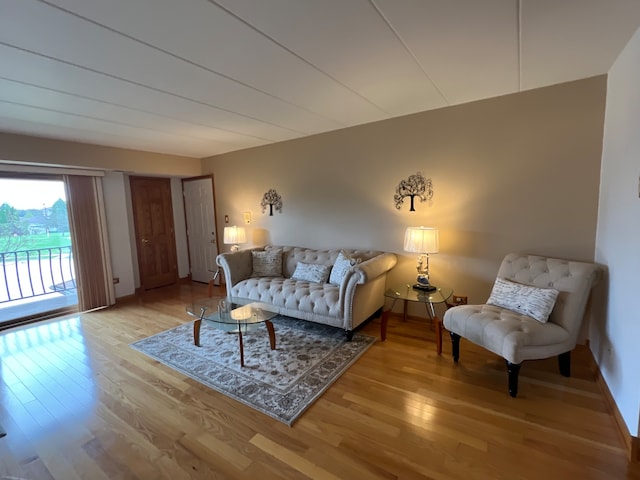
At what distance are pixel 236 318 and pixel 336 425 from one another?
1367mm

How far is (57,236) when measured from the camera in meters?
4.34

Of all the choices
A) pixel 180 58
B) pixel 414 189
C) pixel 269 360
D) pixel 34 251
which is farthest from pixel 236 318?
pixel 34 251

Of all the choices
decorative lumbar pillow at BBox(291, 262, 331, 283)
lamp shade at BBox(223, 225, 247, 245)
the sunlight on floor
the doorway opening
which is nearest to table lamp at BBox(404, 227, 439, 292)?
decorative lumbar pillow at BBox(291, 262, 331, 283)

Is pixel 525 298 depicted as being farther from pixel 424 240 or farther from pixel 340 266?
pixel 340 266

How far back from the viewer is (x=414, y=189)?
340cm

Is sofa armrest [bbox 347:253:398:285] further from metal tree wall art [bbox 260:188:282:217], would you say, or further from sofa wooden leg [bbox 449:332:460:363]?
metal tree wall art [bbox 260:188:282:217]

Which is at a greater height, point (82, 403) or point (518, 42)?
point (518, 42)

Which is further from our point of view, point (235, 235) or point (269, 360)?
point (235, 235)

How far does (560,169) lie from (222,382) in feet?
11.4

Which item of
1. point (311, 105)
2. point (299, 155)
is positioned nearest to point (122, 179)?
point (299, 155)

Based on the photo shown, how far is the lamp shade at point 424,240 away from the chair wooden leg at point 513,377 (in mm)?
1208

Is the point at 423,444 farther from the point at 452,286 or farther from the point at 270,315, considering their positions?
the point at 452,286

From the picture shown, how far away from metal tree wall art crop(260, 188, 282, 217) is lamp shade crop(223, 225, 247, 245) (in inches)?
21.3

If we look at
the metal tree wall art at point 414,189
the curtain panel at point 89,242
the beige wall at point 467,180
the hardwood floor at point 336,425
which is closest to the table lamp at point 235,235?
the beige wall at point 467,180
